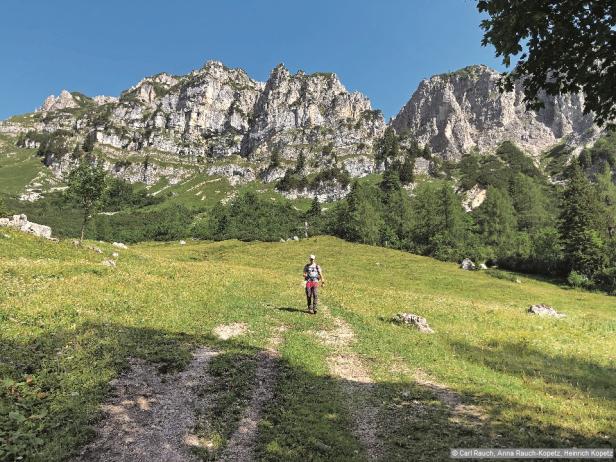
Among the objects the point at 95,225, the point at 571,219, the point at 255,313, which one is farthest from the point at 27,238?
the point at 95,225

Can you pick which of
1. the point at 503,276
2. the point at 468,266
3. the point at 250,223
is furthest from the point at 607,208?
the point at 250,223

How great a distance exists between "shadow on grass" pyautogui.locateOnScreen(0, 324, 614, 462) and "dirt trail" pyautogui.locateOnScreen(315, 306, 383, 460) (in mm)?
A: 178

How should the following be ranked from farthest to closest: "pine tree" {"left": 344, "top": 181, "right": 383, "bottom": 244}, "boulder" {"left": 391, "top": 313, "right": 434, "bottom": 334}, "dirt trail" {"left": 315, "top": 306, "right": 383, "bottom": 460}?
"pine tree" {"left": 344, "top": 181, "right": 383, "bottom": 244}
"boulder" {"left": 391, "top": 313, "right": 434, "bottom": 334}
"dirt trail" {"left": 315, "top": 306, "right": 383, "bottom": 460}

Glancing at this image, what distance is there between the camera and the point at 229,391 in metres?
12.5

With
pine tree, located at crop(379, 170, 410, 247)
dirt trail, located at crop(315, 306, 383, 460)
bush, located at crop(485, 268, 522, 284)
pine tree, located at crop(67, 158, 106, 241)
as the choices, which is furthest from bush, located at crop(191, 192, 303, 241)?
dirt trail, located at crop(315, 306, 383, 460)

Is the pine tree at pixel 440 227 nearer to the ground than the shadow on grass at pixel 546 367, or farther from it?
farther from it

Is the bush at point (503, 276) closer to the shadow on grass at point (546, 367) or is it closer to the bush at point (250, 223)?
the shadow on grass at point (546, 367)

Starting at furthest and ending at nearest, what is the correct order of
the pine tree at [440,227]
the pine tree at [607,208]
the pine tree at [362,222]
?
1. the pine tree at [362,222]
2. the pine tree at [440,227]
3. the pine tree at [607,208]

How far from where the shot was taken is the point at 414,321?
2520 centimetres

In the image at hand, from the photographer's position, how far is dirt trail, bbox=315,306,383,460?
10.2m

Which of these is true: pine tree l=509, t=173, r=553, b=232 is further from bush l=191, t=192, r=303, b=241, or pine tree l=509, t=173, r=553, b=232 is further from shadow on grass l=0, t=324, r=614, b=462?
shadow on grass l=0, t=324, r=614, b=462

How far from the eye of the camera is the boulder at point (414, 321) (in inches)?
959

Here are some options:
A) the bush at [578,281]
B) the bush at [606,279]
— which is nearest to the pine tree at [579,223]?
the bush at [606,279]

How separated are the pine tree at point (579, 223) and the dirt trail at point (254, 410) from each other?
84756 mm
